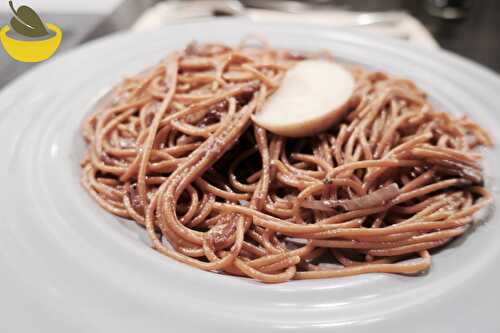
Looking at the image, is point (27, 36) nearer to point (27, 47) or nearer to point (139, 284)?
point (27, 47)

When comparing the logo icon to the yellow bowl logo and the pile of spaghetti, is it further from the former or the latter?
the pile of spaghetti

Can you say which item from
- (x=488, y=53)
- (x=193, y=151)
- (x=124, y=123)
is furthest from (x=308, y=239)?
(x=488, y=53)

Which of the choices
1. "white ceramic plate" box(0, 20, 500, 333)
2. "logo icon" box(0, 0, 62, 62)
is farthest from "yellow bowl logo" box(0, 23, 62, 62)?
"white ceramic plate" box(0, 20, 500, 333)

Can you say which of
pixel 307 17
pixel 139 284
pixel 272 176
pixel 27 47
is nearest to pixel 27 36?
pixel 27 47

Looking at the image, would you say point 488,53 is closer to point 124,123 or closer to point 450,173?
point 450,173

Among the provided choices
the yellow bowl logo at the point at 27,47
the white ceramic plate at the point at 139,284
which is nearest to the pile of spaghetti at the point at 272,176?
the white ceramic plate at the point at 139,284

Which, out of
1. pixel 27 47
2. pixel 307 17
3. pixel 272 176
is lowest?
pixel 307 17

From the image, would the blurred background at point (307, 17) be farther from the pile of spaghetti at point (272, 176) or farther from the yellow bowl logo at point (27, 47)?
the pile of spaghetti at point (272, 176)
